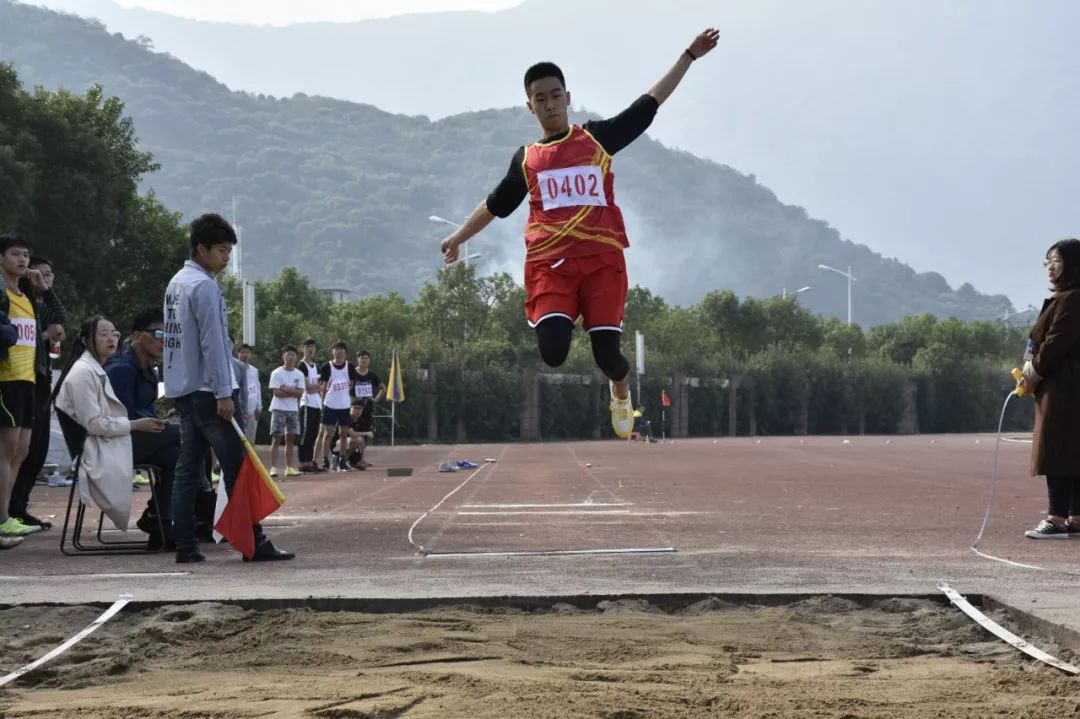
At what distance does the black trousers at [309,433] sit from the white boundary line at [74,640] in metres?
15.1

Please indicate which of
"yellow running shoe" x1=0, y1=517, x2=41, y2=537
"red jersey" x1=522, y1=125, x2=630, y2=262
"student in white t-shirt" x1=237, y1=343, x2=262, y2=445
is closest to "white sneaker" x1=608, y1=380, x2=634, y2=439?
"red jersey" x1=522, y1=125, x2=630, y2=262

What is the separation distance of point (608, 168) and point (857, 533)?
3644 mm

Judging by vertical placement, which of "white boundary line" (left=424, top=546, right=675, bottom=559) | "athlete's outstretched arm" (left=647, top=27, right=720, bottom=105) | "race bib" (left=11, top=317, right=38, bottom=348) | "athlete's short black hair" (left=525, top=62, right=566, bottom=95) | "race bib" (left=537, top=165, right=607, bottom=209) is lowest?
Result: "white boundary line" (left=424, top=546, right=675, bottom=559)

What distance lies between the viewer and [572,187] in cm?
711

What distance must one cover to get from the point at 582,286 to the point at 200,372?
251cm

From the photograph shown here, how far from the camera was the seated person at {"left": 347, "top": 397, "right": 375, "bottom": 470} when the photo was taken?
2191cm

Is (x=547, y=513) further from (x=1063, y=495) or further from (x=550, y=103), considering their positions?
(x=550, y=103)

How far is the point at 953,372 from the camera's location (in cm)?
8000

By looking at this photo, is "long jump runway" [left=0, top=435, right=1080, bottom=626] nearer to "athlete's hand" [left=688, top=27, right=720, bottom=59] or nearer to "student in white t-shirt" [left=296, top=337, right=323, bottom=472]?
"athlete's hand" [left=688, top=27, right=720, bottom=59]

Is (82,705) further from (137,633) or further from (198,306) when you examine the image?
(198,306)

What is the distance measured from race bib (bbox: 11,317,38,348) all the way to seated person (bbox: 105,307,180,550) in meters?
0.54

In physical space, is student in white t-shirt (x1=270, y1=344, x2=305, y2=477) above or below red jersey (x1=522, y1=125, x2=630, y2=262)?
below

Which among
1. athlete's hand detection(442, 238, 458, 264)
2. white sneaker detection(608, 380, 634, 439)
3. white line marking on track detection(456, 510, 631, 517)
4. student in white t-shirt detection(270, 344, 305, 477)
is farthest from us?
student in white t-shirt detection(270, 344, 305, 477)

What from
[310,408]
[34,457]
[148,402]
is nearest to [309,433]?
[310,408]
